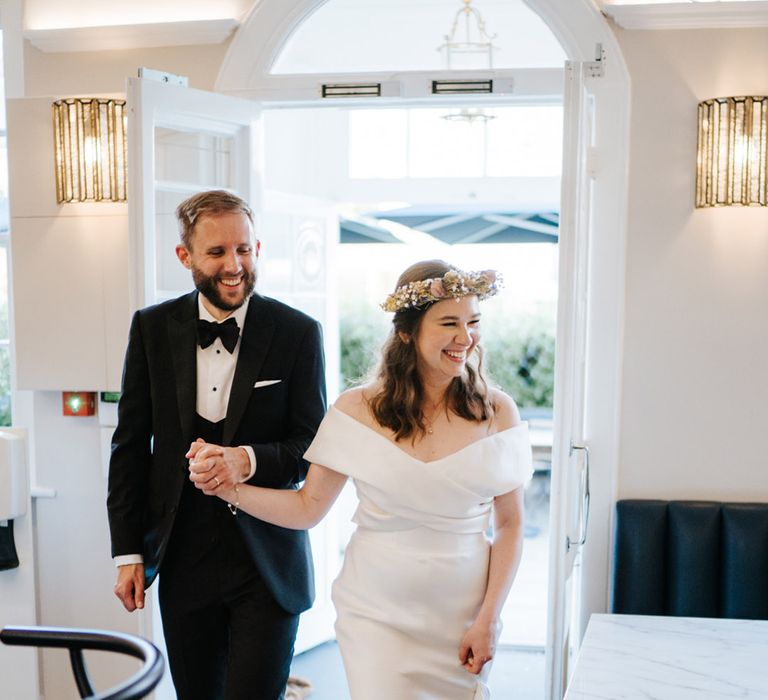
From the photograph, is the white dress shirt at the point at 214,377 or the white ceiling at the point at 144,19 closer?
the white dress shirt at the point at 214,377

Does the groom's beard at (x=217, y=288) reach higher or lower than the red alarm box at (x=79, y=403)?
higher

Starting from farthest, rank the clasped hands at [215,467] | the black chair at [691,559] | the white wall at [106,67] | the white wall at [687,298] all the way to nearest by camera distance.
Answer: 1. the white wall at [106,67]
2. the white wall at [687,298]
3. the black chair at [691,559]
4. the clasped hands at [215,467]

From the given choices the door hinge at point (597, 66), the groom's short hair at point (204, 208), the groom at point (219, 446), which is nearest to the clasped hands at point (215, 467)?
the groom at point (219, 446)

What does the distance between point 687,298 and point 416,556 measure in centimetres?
154

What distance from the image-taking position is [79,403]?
3637 millimetres

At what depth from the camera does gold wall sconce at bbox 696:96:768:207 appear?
10.4 ft

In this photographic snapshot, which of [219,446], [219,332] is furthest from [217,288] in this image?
[219,446]

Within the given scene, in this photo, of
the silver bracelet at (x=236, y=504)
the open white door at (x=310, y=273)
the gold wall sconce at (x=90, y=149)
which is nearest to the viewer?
the silver bracelet at (x=236, y=504)

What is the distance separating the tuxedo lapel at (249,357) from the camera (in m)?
2.37

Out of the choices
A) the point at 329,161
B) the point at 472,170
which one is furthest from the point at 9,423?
the point at 472,170

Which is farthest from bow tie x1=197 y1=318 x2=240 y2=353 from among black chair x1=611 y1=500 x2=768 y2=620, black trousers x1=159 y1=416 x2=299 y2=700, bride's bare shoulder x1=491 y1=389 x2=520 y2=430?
black chair x1=611 y1=500 x2=768 y2=620

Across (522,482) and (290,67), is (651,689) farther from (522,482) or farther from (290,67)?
(290,67)

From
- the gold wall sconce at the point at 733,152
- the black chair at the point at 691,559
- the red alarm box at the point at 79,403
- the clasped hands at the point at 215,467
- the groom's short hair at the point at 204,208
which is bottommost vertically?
the black chair at the point at 691,559

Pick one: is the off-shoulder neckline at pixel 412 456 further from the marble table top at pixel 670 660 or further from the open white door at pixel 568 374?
the marble table top at pixel 670 660
